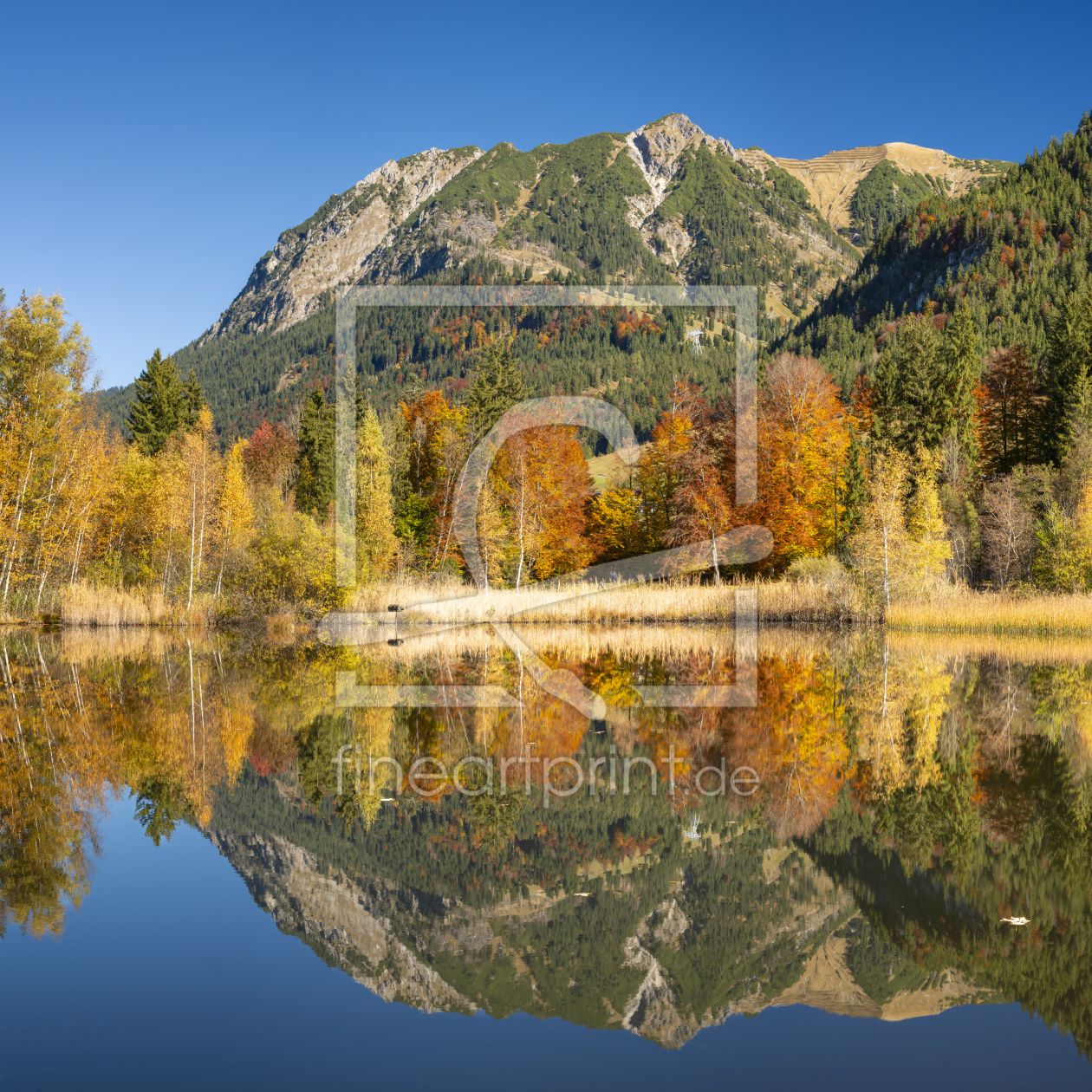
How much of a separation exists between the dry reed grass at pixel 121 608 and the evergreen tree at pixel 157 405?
23.1 m

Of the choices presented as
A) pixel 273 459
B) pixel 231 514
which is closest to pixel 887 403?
pixel 231 514

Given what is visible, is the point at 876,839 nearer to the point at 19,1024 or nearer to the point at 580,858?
the point at 580,858

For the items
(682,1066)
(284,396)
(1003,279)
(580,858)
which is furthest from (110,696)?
(284,396)

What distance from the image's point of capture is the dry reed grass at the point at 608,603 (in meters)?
32.2

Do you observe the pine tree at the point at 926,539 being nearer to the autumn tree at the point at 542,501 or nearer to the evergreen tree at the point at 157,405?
the autumn tree at the point at 542,501

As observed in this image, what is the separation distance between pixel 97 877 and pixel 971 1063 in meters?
5.77

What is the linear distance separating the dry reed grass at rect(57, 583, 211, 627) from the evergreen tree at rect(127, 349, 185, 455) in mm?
23127

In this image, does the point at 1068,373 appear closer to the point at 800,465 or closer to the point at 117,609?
the point at 800,465

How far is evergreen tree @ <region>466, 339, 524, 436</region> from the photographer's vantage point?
165 ft

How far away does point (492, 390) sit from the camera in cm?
5109

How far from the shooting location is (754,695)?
48.8 ft

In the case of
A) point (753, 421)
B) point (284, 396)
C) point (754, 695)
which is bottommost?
point (754, 695)

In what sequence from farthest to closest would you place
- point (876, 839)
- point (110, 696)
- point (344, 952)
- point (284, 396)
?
point (284, 396) < point (110, 696) < point (876, 839) < point (344, 952)

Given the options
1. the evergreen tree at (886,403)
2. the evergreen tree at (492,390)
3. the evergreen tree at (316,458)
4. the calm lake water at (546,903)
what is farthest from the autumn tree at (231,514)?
the evergreen tree at (886,403)
